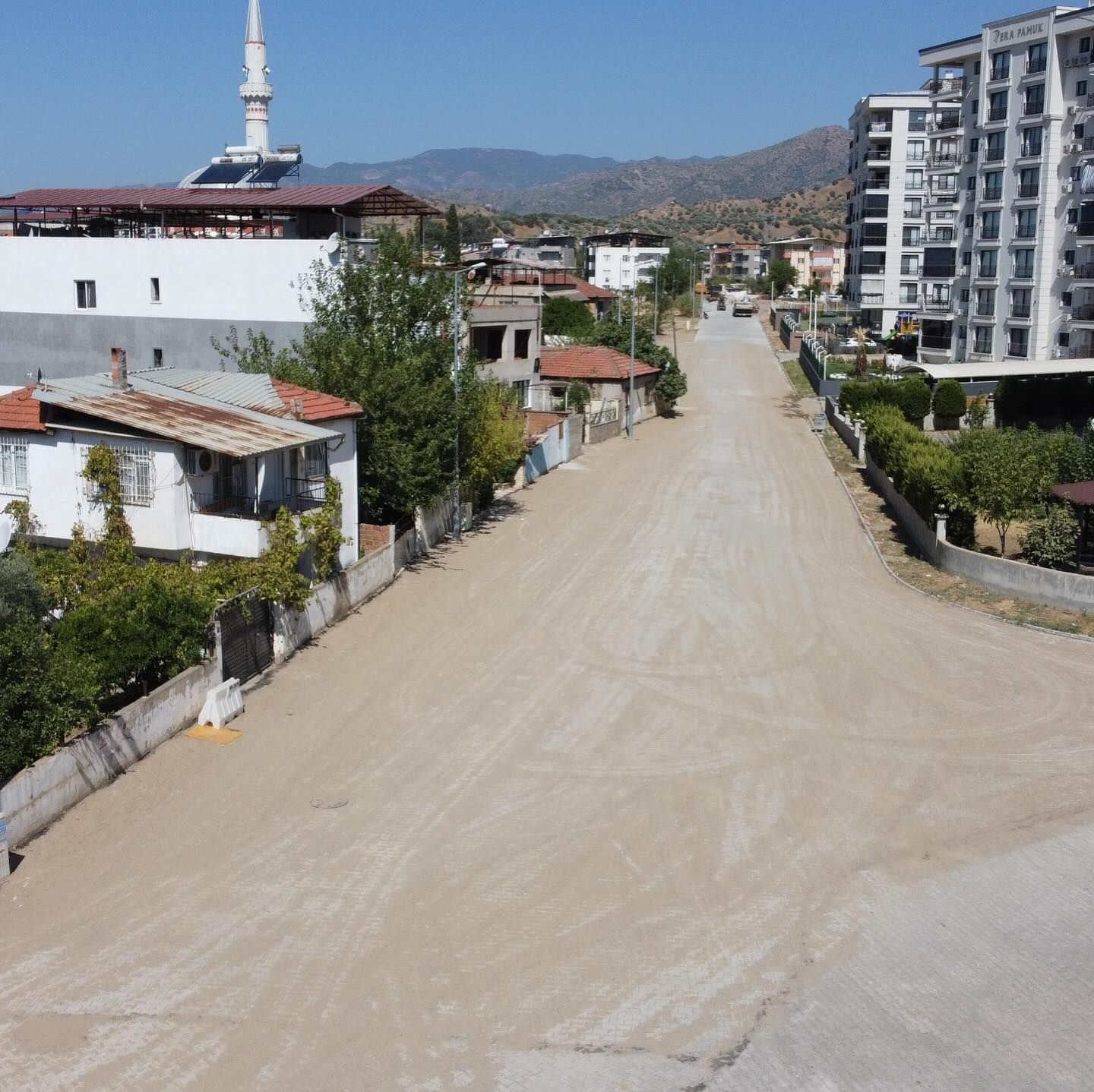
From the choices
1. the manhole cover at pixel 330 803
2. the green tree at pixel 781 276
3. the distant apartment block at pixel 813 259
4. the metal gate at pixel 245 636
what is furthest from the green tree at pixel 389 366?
the distant apartment block at pixel 813 259

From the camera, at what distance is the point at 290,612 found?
24281 millimetres

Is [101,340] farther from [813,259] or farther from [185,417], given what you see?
[813,259]

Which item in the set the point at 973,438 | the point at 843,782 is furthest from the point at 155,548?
the point at 973,438

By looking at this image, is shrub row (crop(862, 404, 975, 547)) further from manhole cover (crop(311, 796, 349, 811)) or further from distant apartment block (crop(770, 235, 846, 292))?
distant apartment block (crop(770, 235, 846, 292))

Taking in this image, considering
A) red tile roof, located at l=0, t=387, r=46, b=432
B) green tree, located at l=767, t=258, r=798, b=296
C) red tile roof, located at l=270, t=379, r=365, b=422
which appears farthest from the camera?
green tree, located at l=767, t=258, r=798, b=296

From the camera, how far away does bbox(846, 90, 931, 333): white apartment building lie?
9738cm

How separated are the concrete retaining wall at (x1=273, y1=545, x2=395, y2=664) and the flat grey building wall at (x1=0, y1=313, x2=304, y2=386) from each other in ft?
38.2

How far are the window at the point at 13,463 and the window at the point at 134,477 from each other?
80.7 inches

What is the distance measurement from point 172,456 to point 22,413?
3938mm

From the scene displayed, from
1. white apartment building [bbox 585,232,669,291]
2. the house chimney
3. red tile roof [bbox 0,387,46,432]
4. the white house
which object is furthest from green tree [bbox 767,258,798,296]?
red tile roof [bbox 0,387,46,432]

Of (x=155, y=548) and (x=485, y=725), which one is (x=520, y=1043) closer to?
(x=485, y=725)

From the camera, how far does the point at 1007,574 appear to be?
29062 mm

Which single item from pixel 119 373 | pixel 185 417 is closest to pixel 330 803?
pixel 185 417

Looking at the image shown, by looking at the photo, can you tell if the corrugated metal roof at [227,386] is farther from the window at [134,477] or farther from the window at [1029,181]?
the window at [1029,181]
